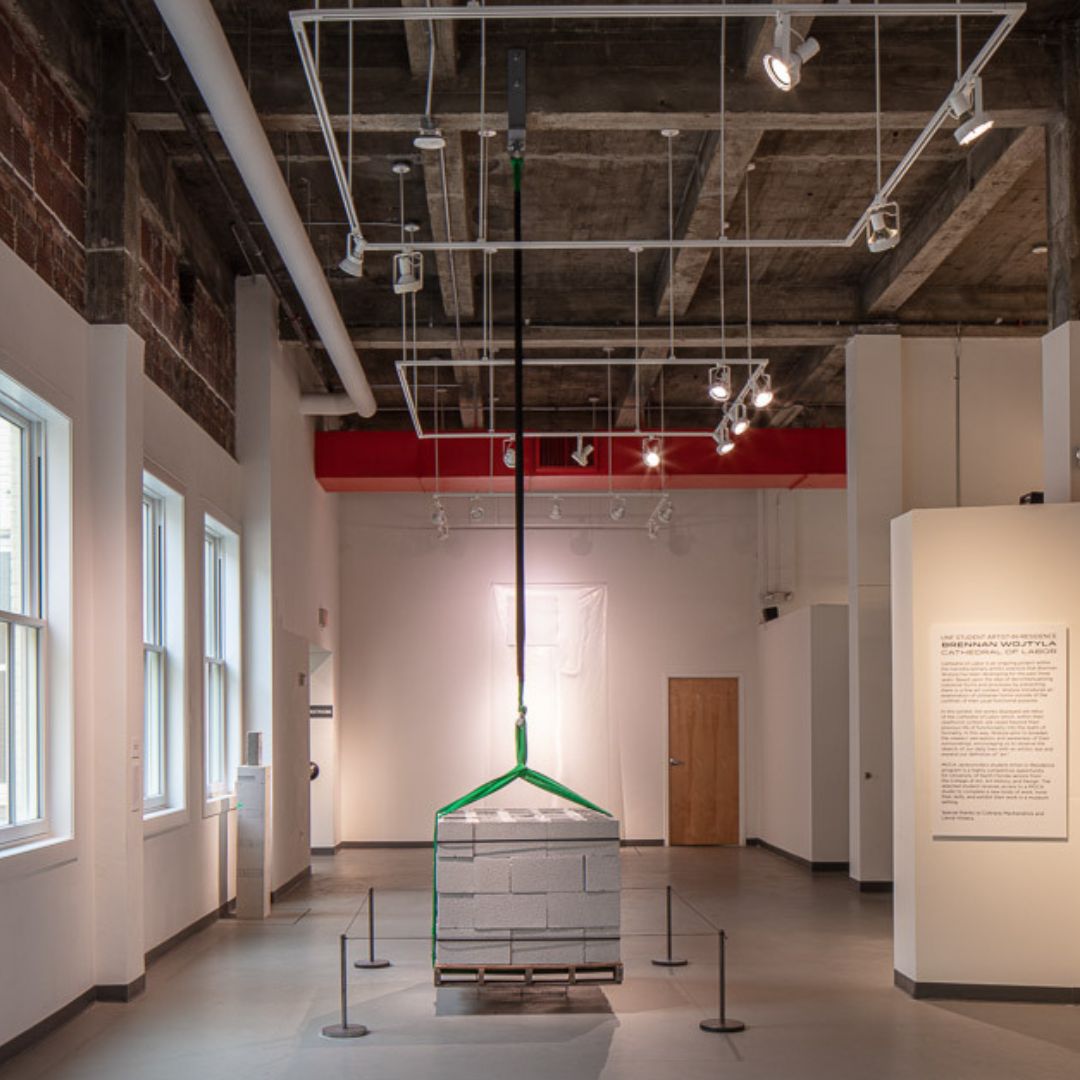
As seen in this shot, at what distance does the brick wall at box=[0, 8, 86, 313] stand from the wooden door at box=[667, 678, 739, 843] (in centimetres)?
1124

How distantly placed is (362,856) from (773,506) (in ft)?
20.9

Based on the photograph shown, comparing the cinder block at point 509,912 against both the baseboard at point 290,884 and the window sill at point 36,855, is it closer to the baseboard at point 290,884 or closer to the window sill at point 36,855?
the window sill at point 36,855

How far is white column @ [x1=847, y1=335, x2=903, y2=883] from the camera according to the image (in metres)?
12.8

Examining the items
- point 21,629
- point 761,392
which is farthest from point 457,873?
point 761,392

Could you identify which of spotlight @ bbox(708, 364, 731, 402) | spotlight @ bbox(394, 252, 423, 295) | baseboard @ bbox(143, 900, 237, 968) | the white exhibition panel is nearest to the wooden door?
baseboard @ bbox(143, 900, 237, 968)

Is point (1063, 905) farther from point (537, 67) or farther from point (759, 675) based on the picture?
point (759, 675)

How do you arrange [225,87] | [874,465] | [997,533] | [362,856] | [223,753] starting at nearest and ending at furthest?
[225,87], [997,533], [223,753], [874,465], [362,856]

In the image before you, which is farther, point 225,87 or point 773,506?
point 773,506

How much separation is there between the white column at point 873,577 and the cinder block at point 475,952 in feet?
19.7

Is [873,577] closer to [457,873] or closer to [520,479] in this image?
[520,479]

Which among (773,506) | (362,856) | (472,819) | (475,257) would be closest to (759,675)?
(773,506)

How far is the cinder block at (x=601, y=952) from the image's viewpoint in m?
7.62

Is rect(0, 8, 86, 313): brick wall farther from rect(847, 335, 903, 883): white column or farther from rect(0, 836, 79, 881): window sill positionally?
rect(847, 335, 903, 883): white column

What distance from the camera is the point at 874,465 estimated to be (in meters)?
12.8
